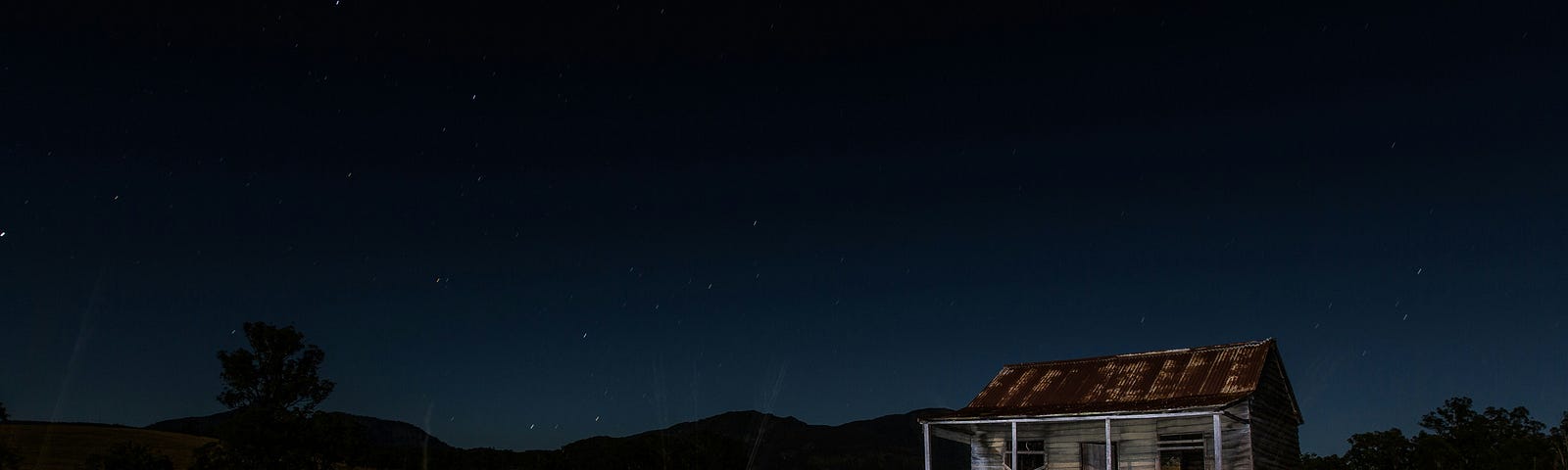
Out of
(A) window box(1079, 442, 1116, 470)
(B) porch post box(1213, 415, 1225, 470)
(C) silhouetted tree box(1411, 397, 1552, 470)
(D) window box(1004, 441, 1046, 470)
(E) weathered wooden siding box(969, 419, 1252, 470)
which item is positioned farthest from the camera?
(C) silhouetted tree box(1411, 397, 1552, 470)

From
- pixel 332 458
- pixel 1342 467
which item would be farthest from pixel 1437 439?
pixel 332 458

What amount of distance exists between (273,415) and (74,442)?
51.2 m

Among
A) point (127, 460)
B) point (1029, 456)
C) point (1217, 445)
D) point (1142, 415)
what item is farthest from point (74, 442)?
point (1217, 445)

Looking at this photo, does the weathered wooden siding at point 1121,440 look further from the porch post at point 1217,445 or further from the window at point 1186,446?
the porch post at point 1217,445

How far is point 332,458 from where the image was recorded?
97.3 feet

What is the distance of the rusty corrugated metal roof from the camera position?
79.8 ft

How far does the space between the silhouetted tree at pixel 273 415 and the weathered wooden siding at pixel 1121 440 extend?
722 inches

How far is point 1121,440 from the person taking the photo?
25.7 meters

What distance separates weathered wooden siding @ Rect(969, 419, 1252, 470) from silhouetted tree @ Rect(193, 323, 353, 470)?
18.3 metres

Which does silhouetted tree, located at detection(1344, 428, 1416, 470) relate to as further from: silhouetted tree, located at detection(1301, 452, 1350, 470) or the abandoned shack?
the abandoned shack

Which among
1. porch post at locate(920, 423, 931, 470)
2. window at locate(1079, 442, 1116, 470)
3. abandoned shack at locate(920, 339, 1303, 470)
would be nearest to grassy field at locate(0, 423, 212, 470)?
porch post at locate(920, 423, 931, 470)

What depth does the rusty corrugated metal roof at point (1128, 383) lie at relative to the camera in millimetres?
24312

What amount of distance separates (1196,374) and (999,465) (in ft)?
18.5

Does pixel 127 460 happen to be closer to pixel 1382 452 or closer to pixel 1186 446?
pixel 1186 446
